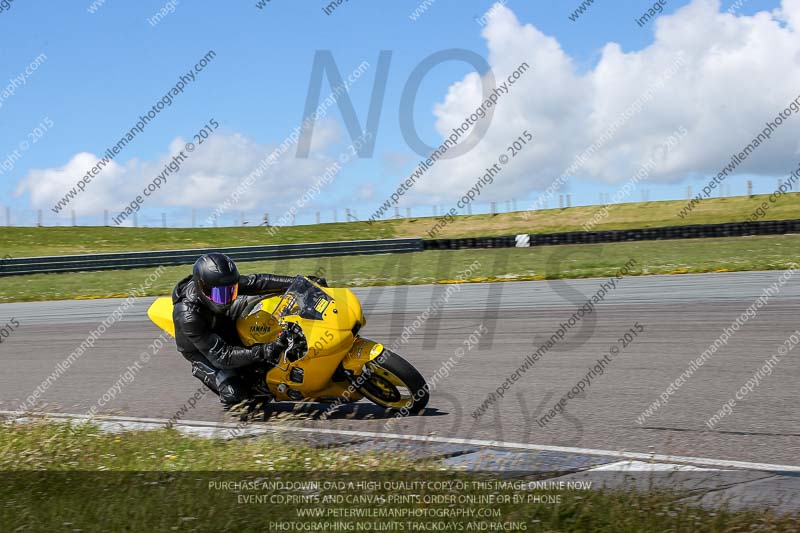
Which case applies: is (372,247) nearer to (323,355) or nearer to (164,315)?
(164,315)

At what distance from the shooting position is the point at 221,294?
7.13 meters

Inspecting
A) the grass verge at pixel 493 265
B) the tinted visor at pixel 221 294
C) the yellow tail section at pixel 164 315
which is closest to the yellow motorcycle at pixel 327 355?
the tinted visor at pixel 221 294

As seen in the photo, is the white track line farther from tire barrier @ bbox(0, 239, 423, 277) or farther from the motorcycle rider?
→ tire barrier @ bbox(0, 239, 423, 277)

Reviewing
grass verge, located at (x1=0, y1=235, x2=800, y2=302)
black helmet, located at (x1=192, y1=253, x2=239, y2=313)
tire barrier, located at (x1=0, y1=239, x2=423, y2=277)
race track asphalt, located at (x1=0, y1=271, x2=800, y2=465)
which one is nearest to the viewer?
race track asphalt, located at (x1=0, y1=271, x2=800, y2=465)

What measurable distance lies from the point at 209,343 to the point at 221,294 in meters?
0.48

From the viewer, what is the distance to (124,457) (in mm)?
6047

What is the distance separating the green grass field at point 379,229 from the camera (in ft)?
150

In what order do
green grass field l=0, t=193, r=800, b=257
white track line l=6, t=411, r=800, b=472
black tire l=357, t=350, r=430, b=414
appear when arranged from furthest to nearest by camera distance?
green grass field l=0, t=193, r=800, b=257 → black tire l=357, t=350, r=430, b=414 → white track line l=6, t=411, r=800, b=472

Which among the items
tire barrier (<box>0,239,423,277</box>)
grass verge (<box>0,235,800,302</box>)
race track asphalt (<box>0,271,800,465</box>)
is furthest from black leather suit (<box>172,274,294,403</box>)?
tire barrier (<box>0,239,423,277</box>)

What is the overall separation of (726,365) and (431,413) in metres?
3.47

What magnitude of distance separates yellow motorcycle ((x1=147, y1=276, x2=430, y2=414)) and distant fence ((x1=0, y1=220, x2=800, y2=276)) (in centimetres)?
2201

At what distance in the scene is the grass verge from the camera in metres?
21.5

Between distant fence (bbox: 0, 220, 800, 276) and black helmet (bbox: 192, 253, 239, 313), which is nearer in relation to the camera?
black helmet (bbox: 192, 253, 239, 313)

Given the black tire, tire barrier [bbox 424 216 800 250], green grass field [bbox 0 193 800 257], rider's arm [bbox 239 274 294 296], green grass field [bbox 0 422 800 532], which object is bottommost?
green grass field [bbox 0 422 800 532]
